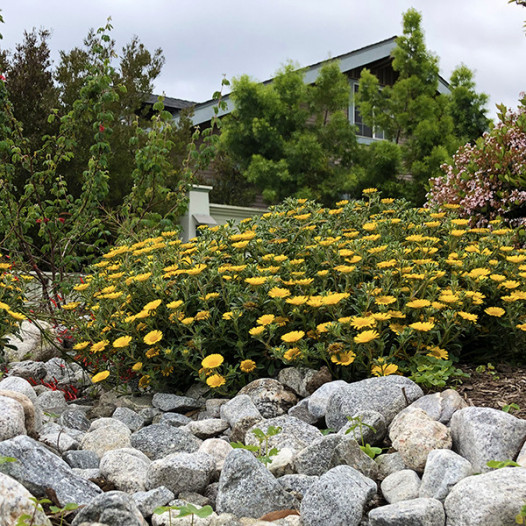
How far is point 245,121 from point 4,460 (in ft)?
48.2

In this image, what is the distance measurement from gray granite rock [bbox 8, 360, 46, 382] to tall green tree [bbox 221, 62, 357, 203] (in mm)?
11372

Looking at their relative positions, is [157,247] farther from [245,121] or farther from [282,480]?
[245,121]

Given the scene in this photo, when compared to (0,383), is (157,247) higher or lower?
higher

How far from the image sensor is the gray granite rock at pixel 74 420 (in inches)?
141

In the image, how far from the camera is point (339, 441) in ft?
8.77

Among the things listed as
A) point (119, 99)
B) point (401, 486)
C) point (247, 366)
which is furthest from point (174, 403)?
point (119, 99)

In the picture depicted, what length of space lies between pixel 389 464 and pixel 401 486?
248 mm

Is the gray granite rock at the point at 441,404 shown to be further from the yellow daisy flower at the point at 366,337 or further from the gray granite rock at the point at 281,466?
the gray granite rock at the point at 281,466

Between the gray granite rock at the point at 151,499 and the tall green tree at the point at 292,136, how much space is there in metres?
13.7

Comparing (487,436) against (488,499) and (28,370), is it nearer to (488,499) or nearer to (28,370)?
(488,499)

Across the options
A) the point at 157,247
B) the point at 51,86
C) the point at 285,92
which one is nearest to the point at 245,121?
the point at 285,92

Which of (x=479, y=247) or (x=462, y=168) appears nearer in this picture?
(x=479, y=247)

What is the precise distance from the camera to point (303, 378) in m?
3.70

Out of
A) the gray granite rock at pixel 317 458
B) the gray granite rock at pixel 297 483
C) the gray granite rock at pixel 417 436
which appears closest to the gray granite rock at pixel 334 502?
the gray granite rock at pixel 297 483
